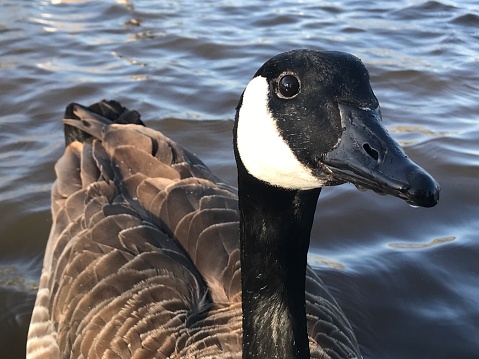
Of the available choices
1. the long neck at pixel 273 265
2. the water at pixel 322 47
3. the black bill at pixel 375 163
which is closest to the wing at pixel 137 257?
the long neck at pixel 273 265

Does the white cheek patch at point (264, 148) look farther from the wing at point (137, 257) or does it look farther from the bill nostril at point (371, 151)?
the wing at point (137, 257)

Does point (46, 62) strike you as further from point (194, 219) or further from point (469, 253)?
point (469, 253)

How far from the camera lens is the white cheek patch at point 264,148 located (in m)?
2.73

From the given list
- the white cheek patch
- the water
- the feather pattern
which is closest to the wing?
the feather pattern

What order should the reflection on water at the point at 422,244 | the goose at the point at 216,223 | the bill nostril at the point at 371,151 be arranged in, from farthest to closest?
the reflection on water at the point at 422,244 < the goose at the point at 216,223 < the bill nostril at the point at 371,151

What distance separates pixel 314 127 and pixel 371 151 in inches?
11.7

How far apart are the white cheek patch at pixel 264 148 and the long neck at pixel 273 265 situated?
0.29 ft

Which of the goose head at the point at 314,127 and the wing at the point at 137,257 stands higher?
the goose head at the point at 314,127

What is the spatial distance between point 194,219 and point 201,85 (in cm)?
450

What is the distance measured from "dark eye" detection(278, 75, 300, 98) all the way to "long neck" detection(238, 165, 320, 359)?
43 centimetres

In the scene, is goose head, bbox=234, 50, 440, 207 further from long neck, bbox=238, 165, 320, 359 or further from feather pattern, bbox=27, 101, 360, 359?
feather pattern, bbox=27, 101, 360, 359

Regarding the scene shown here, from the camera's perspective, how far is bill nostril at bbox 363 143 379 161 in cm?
243

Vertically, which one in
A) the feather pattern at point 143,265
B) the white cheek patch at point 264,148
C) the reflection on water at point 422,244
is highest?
the white cheek patch at point 264,148

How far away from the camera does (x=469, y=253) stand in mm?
5656
